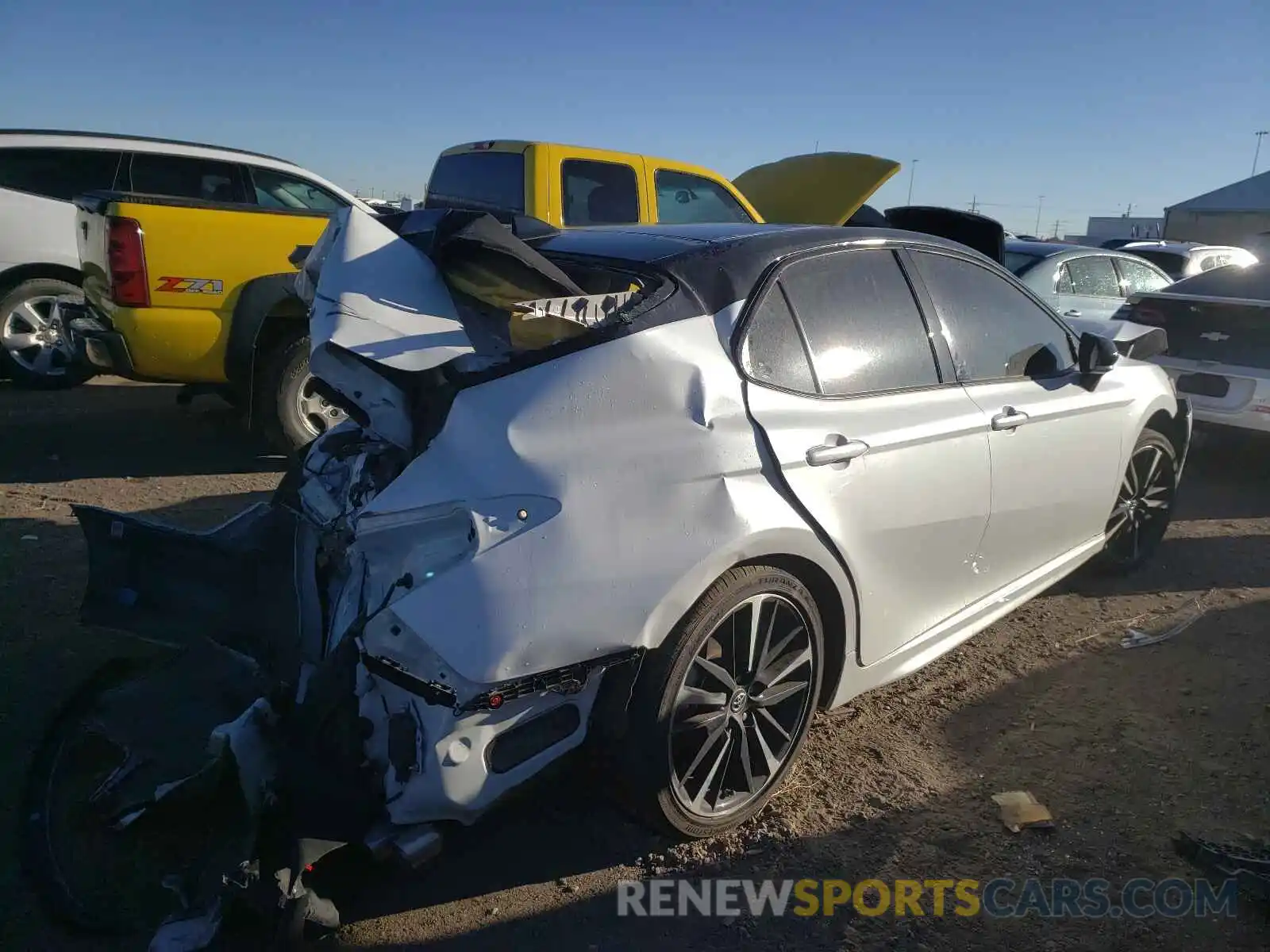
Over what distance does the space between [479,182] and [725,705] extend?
550cm

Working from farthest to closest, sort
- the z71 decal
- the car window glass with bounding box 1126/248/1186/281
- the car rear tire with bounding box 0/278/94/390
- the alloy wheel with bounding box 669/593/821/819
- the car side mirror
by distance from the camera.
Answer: the car window glass with bounding box 1126/248/1186/281 → the car rear tire with bounding box 0/278/94/390 → the z71 decal → the car side mirror → the alloy wheel with bounding box 669/593/821/819

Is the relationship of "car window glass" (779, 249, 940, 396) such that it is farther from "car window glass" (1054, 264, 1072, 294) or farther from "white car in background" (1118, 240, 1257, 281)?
"white car in background" (1118, 240, 1257, 281)

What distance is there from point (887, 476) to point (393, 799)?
175 centimetres

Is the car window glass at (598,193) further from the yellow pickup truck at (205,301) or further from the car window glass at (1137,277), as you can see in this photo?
the car window glass at (1137,277)

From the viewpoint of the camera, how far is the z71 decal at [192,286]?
17.7 feet

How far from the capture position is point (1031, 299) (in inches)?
152

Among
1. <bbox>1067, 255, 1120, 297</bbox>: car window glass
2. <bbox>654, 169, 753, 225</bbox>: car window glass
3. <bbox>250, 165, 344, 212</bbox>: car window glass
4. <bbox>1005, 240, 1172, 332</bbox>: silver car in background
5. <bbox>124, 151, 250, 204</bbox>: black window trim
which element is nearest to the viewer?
<bbox>654, 169, 753, 225</bbox>: car window glass

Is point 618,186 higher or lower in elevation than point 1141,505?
higher

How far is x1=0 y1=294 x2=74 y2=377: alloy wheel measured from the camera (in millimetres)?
7410

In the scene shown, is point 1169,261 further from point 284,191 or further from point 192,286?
point 192,286

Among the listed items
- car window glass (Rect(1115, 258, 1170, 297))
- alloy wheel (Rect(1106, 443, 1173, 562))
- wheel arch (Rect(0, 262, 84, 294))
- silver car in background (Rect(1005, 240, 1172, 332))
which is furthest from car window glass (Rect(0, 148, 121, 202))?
car window glass (Rect(1115, 258, 1170, 297))

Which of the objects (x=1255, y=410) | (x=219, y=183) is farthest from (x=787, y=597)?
(x=219, y=183)

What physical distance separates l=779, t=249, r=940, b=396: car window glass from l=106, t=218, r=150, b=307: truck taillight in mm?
4277

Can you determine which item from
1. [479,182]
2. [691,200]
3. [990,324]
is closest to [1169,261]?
[691,200]
